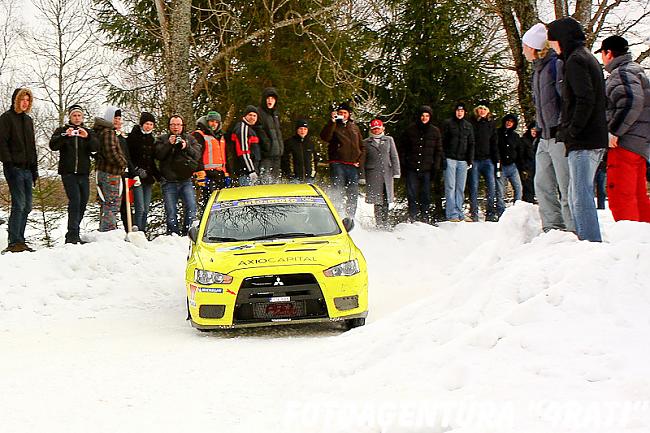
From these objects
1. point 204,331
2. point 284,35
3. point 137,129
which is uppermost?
point 284,35

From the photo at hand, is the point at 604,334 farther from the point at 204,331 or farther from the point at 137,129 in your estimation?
the point at 137,129

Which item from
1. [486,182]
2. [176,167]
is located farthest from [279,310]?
[486,182]

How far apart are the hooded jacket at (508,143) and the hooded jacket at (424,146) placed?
2040 millimetres

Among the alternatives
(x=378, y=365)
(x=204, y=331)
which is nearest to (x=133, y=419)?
(x=378, y=365)

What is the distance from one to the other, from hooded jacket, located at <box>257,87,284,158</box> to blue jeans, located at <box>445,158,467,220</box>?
4.03 metres

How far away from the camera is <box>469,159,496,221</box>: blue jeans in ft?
59.3

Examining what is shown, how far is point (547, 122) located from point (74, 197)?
27.3 feet

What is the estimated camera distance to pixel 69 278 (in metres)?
11.8

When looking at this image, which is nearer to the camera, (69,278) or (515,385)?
(515,385)

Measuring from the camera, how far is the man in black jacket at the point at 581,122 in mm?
7723

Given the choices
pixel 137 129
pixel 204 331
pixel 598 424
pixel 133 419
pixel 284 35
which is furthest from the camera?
pixel 284 35

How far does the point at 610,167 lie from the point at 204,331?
4877mm

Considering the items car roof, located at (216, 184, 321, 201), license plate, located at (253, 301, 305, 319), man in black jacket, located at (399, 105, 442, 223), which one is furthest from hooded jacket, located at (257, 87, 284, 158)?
license plate, located at (253, 301, 305, 319)

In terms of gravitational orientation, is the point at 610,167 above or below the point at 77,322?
above
